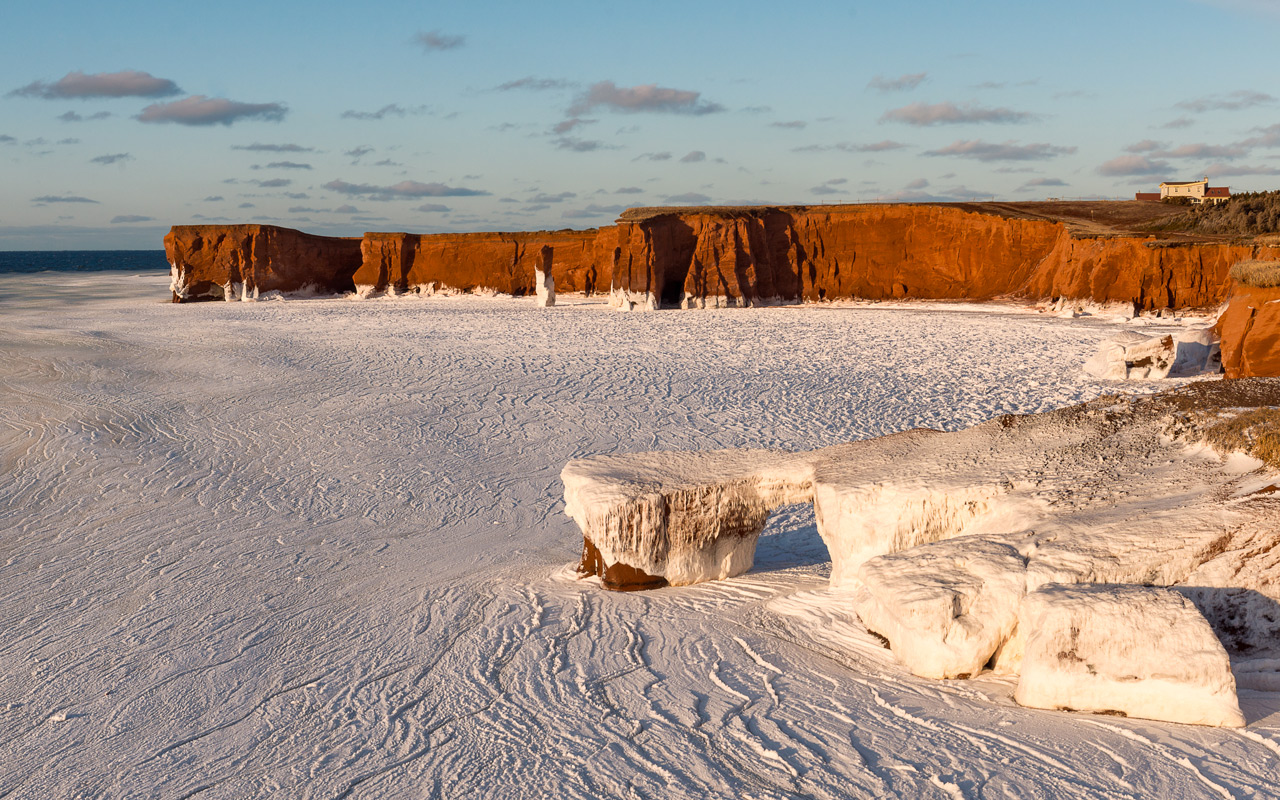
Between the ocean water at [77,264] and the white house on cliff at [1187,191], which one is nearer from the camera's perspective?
the white house on cliff at [1187,191]

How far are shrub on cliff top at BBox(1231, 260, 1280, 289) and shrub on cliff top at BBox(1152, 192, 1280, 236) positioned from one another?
696 inches

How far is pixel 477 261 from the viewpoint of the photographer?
37.4 metres

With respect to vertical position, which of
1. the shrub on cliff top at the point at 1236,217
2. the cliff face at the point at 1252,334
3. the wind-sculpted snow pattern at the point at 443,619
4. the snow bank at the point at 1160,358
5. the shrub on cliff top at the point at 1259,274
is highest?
the shrub on cliff top at the point at 1236,217

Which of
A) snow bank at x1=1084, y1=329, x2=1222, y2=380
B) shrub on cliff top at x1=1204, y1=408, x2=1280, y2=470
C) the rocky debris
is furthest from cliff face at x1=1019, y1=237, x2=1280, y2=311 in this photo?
shrub on cliff top at x1=1204, y1=408, x2=1280, y2=470

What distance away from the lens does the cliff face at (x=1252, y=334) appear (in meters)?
11.4

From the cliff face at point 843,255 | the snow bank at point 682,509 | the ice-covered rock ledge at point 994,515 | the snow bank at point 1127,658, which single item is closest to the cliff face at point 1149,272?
the cliff face at point 843,255

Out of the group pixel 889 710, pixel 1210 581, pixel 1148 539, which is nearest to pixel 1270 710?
pixel 1210 581

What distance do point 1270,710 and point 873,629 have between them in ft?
6.53

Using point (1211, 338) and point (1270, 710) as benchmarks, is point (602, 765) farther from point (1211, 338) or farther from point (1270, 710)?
point (1211, 338)

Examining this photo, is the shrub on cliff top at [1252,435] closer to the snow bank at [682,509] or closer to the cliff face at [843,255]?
the snow bank at [682,509]

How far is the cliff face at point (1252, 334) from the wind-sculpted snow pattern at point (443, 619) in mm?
2528

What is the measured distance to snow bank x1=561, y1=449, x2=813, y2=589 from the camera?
656cm

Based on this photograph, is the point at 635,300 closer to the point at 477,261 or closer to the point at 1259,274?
the point at 477,261

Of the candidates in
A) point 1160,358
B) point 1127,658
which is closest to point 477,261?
point 1160,358
